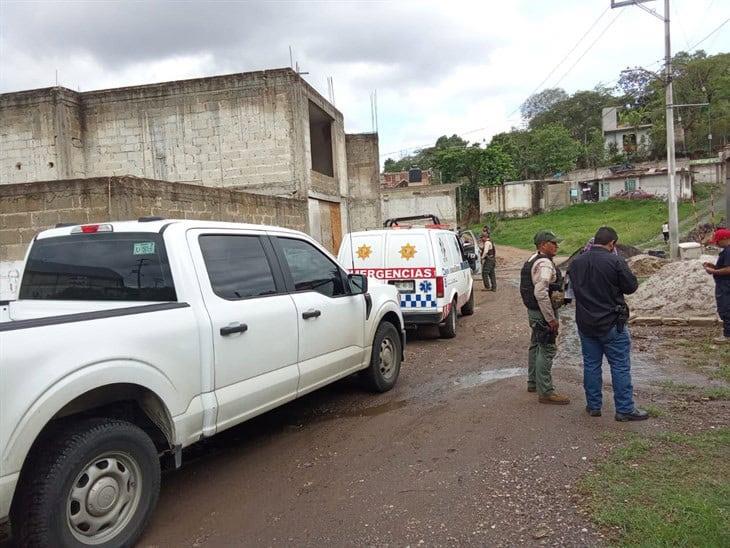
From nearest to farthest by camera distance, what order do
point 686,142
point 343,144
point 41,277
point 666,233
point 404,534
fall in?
1. point 404,534
2. point 41,277
3. point 343,144
4. point 666,233
5. point 686,142

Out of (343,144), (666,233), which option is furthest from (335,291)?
(666,233)

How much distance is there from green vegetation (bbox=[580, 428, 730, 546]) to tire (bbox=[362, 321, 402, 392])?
2479 millimetres

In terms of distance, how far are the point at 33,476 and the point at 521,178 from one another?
59.6 metres

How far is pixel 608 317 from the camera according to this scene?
496 centimetres

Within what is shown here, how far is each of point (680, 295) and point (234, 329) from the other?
913cm

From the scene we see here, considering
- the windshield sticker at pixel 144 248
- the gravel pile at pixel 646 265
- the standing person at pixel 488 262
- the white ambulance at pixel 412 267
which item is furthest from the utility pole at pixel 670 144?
the windshield sticker at pixel 144 248

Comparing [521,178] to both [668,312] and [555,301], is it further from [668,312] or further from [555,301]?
[555,301]

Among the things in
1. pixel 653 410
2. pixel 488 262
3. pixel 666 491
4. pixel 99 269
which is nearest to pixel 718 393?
pixel 653 410

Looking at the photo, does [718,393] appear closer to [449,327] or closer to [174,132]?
[449,327]

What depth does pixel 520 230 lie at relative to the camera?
4053 centimetres

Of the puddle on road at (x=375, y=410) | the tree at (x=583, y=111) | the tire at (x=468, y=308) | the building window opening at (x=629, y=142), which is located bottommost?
the puddle on road at (x=375, y=410)

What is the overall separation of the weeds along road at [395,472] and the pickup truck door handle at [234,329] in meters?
1.10

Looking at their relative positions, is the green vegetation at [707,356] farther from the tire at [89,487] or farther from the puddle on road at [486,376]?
the tire at [89,487]

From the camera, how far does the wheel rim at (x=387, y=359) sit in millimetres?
6262
